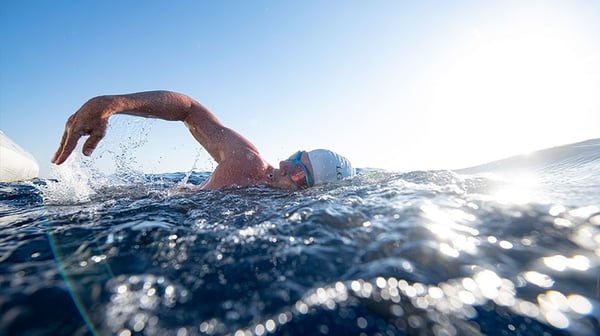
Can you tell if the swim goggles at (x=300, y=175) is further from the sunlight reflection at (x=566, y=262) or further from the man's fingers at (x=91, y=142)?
the sunlight reflection at (x=566, y=262)

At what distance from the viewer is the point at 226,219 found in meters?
2.05

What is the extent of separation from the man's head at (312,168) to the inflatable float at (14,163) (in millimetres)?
6210

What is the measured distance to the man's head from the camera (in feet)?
14.8

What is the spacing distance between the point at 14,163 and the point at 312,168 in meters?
6.88

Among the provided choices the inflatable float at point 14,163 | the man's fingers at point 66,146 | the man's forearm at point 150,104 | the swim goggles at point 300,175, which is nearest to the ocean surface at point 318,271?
the man's fingers at point 66,146

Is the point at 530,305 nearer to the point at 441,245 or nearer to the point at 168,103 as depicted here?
the point at 441,245

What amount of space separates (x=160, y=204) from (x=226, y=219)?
918 millimetres

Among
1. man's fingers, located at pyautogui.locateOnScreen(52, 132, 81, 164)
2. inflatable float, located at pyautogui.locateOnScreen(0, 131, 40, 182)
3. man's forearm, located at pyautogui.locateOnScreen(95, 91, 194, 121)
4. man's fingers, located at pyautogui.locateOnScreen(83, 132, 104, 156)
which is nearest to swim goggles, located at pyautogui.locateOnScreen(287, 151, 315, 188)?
man's forearm, located at pyautogui.locateOnScreen(95, 91, 194, 121)

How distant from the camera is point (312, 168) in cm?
460

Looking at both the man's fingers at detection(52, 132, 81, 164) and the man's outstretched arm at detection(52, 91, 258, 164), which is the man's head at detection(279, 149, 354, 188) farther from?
the man's fingers at detection(52, 132, 81, 164)

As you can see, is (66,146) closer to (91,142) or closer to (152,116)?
(91,142)

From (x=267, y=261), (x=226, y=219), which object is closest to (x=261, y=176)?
(x=226, y=219)

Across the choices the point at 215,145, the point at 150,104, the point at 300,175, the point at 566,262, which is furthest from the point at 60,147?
the point at 566,262

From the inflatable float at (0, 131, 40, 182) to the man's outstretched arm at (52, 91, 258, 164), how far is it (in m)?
4.81
